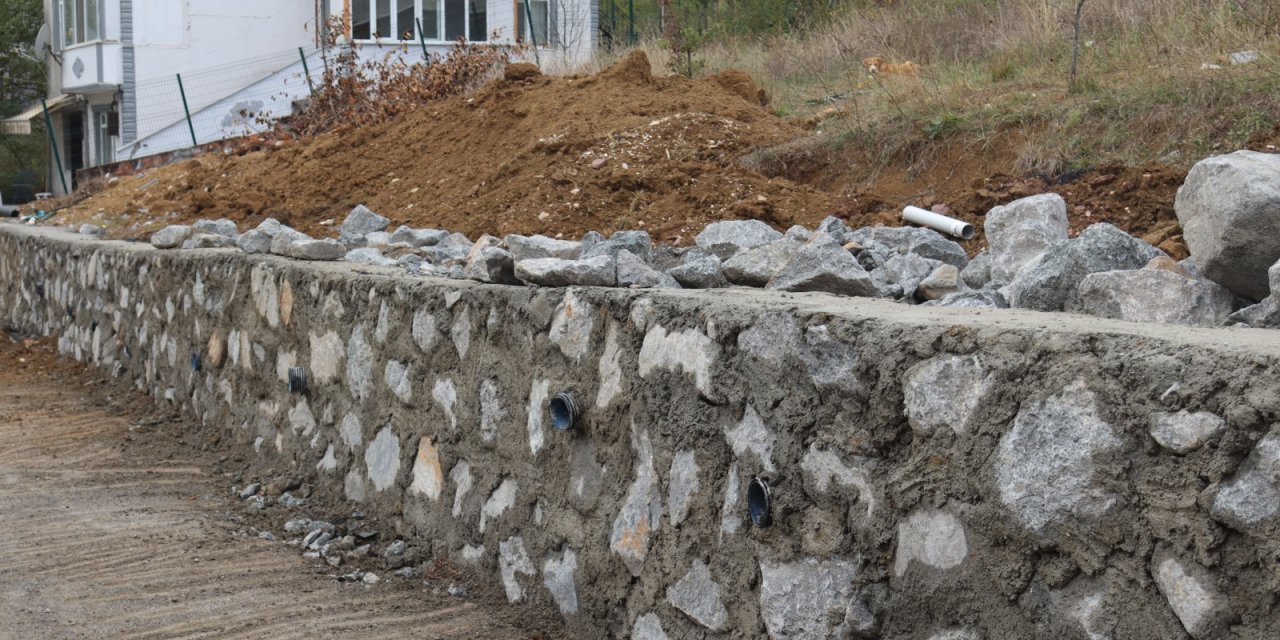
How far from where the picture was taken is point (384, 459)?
4531mm

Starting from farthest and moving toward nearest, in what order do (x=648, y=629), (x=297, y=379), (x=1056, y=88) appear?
1. (x=1056, y=88)
2. (x=297, y=379)
3. (x=648, y=629)

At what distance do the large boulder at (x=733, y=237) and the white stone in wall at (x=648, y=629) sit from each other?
1791 millimetres

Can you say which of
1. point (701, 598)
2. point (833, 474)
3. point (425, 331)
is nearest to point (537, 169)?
point (425, 331)

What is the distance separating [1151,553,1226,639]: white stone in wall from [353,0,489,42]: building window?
22.6 m

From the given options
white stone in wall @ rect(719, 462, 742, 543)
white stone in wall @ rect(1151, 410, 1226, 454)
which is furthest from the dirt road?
white stone in wall @ rect(1151, 410, 1226, 454)

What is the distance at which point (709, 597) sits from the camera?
278cm

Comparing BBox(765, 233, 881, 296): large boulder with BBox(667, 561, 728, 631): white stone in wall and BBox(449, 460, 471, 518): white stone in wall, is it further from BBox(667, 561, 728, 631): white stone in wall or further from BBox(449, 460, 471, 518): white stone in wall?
BBox(449, 460, 471, 518): white stone in wall

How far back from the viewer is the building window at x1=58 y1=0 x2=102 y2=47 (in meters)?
25.6

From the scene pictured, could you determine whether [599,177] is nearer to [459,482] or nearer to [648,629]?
[459,482]

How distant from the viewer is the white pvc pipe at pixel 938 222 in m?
5.13

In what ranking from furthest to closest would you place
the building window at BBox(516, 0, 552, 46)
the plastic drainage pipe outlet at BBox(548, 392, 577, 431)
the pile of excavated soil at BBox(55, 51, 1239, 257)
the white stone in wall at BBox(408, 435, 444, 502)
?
1. the building window at BBox(516, 0, 552, 46)
2. the pile of excavated soil at BBox(55, 51, 1239, 257)
3. the white stone in wall at BBox(408, 435, 444, 502)
4. the plastic drainage pipe outlet at BBox(548, 392, 577, 431)

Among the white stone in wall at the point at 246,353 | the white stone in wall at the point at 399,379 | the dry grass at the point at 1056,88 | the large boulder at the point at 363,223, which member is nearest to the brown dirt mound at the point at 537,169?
the large boulder at the point at 363,223

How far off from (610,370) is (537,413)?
43cm

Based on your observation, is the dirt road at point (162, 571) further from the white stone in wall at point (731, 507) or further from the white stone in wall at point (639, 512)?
the white stone in wall at point (731, 507)
